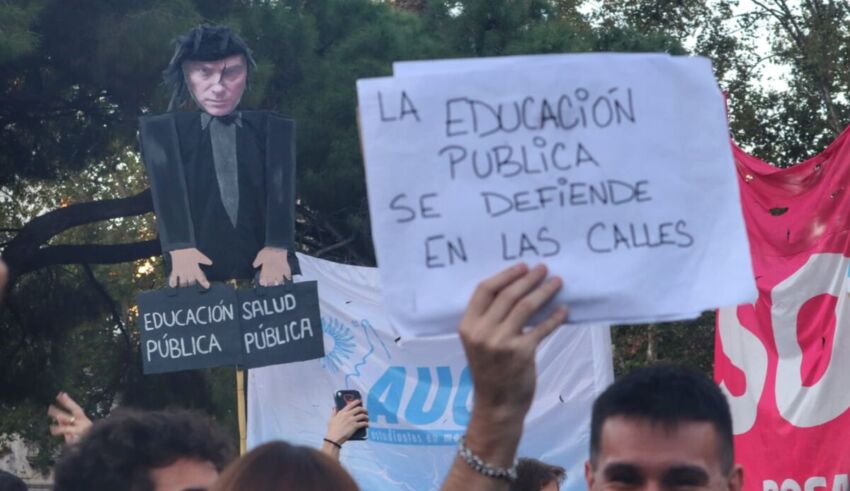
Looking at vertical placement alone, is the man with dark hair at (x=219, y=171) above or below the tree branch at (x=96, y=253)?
above

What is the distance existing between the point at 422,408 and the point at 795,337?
232 centimetres

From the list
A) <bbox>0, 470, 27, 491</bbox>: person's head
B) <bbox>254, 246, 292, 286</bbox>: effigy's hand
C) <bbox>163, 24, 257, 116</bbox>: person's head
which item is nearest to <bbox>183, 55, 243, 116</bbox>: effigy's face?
<bbox>163, 24, 257, 116</bbox>: person's head

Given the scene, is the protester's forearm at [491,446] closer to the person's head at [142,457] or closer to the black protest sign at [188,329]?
the person's head at [142,457]

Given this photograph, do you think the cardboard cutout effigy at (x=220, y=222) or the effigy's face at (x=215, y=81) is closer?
the cardboard cutout effigy at (x=220, y=222)

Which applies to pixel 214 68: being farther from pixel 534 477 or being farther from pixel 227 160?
pixel 534 477

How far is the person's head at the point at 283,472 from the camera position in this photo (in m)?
2.33

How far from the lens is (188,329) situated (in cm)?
751

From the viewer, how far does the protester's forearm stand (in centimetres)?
214

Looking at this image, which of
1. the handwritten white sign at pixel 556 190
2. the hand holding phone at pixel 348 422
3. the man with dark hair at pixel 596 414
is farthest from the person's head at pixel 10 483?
the handwritten white sign at pixel 556 190

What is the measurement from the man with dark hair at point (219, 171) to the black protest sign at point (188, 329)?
0.26 metres

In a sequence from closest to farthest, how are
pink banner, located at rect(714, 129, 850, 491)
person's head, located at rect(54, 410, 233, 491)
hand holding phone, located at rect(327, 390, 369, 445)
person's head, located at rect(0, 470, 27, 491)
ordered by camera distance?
person's head, located at rect(54, 410, 233, 491)
person's head, located at rect(0, 470, 27, 491)
hand holding phone, located at rect(327, 390, 369, 445)
pink banner, located at rect(714, 129, 850, 491)

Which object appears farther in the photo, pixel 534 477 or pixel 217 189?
pixel 217 189

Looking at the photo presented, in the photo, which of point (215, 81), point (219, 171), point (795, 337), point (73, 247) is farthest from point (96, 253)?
point (795, 337)

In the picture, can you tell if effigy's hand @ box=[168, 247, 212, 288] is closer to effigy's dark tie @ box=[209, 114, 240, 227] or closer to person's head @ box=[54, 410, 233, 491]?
effigy's dark tie @ box=[209, 114, 240, 227]
